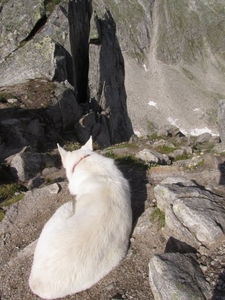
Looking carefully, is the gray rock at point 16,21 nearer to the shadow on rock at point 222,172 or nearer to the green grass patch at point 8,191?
the green grass patch at point 8,191

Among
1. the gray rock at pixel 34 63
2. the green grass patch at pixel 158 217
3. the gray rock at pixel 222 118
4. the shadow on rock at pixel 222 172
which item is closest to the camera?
the green grass patch at pixel 158 217

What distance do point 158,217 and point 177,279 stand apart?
311 centimetres

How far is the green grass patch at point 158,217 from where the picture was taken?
8.23 meters

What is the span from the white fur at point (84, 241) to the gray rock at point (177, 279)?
1.20 m

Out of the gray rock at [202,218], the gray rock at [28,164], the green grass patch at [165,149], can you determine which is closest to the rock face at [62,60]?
the gray rock at [28,164]

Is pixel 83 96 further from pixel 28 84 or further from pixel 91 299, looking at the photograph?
pixel 91 299

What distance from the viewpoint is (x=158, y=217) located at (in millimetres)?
8469

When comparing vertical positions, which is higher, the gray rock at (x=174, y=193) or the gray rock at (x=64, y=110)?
the gray rock at (x=174, y=193)

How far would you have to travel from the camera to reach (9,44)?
40.5m

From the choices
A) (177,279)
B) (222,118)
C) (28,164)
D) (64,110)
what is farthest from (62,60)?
(177,279)

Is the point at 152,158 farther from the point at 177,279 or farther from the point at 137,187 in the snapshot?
the point at 177,279

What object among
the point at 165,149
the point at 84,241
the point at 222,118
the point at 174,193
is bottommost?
the point at 165,149

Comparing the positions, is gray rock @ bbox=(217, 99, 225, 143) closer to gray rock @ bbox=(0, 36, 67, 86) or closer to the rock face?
the rock face

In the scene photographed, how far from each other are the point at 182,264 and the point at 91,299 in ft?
7.52
